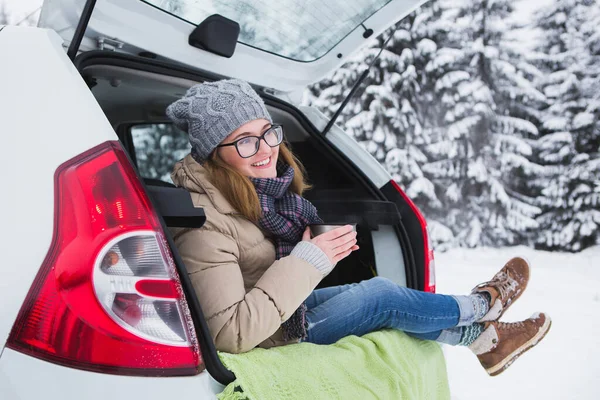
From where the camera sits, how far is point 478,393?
295 centimetres

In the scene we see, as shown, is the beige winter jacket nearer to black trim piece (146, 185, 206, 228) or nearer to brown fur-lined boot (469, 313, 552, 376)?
black trim piece (146, 185, 206, 228)

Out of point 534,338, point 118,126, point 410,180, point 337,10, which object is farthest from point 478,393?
point 410,180

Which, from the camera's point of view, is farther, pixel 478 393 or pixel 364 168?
pixel 478 393

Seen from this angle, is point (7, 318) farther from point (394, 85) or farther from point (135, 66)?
point (394, 85)

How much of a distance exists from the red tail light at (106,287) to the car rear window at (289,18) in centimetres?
107

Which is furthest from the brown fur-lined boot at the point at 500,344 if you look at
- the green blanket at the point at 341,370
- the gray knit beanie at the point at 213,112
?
the gray knit beanie at the point at 213,112

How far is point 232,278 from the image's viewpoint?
1314 millimetres

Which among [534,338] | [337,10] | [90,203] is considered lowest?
[534,338]

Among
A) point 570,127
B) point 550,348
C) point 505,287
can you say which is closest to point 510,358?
point 505,287

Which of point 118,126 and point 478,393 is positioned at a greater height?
point 118,126

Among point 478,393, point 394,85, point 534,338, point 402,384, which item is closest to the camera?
point 402,384

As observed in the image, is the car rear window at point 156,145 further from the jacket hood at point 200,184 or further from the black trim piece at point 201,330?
the black trim piece at point 201,330

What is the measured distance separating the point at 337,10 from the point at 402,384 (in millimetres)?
1487

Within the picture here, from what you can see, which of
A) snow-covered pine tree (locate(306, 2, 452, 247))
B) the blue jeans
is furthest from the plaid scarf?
snow-covered pine tree (locate(306, 2, 452, 247))
